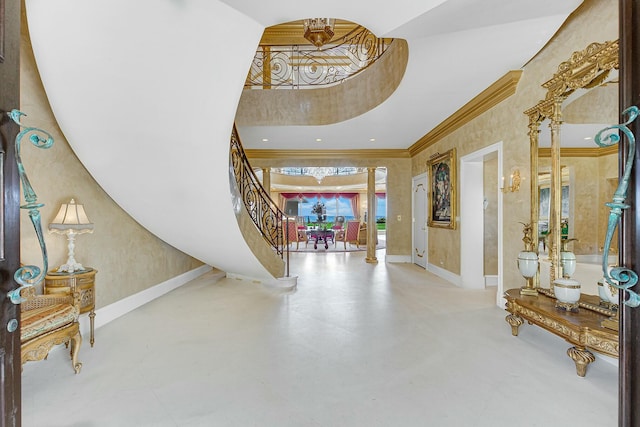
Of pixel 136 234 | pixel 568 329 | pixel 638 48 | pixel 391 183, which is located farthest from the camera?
pixel 391 183

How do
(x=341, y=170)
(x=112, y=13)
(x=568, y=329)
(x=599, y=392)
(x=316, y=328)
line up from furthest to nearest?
1. (x=341, y=170)
2. (x=316, y=328)
3. (x=568, y=329)
4. (x=599, y=392)
5. (x=112, y=13)

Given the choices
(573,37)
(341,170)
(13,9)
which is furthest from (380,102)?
(341,170)

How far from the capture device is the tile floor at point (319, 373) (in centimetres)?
193

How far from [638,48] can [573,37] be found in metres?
2.99

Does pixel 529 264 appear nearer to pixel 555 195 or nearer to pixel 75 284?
pixel 555 195

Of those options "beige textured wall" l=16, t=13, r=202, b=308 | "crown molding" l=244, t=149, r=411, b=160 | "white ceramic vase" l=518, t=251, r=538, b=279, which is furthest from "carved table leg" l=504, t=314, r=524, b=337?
"crown molding" l=244, t=149, r=411, b=160

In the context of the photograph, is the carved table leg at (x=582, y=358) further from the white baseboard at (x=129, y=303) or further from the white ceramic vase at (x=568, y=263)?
the white baseboard at (x=129, y=303)

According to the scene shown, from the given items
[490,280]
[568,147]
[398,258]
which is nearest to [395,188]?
[398,258]

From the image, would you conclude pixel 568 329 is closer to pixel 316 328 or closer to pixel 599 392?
pixel 599 392

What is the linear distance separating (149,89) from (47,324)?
194cm

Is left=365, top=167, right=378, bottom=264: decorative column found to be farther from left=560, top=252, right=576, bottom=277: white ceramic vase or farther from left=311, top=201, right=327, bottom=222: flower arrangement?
left=311, top=201, right=327, bottom=222: flower arrangement

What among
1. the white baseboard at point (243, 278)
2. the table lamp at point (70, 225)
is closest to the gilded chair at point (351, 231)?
the white baseboard at point (243, 278)

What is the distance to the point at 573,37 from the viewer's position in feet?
9.35

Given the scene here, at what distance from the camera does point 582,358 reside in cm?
232
